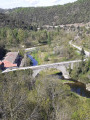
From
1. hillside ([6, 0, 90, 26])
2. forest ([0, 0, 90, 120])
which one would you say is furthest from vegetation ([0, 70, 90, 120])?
hillside ([6, 0, 90, 26])

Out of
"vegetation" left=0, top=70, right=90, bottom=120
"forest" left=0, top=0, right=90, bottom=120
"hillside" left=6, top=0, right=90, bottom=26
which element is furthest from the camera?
"hillside" left=6, top=0, right=90, bottom=26

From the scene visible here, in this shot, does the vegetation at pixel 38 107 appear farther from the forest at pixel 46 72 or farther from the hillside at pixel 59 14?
the hillside at pixel 59 14

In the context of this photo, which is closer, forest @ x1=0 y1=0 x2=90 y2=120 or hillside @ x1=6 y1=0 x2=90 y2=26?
forest @ x1=0 y1=0 x2=90 y2=120

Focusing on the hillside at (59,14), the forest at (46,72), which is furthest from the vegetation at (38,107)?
the hillside at (59,14)

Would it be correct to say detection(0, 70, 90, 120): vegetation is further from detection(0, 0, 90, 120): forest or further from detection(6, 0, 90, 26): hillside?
detection(6, 0, 90, 26): hillside

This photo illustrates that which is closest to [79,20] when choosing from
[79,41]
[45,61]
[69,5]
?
[69,5]

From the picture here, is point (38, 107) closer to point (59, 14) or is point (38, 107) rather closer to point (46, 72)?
point (46, 72)

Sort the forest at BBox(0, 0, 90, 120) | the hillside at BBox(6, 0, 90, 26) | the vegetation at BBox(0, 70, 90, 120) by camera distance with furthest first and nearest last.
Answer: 1. the hillside at BBox(6, 0, 90, 26)
2. the forest at BBox(0, 0, 90, 120)
3. the vegetation at BBox(0, 70, 90, 120)

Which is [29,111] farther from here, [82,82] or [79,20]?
[79,20]

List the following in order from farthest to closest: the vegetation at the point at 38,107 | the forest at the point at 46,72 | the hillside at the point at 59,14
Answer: the hillside at the point at 59,14, the forest at the point at 46,72, the vegetation at the point at 38,107
